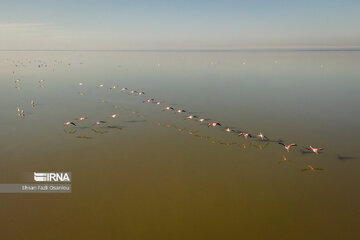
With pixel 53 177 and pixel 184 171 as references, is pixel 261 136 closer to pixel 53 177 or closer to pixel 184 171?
pixel 184 171

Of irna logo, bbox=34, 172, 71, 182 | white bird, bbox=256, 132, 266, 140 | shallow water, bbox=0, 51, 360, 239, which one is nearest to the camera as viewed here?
shallow water, bbox=0, 51, 360, 239

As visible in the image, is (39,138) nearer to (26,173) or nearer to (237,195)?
(26,173)

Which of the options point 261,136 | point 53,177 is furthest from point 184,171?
point 53,177

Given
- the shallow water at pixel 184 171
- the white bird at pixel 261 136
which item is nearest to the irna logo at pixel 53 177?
the shallow water at pixel 184 171

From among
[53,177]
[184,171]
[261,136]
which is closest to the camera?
[53,177]

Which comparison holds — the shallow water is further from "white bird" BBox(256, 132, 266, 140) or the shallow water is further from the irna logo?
the irna logo

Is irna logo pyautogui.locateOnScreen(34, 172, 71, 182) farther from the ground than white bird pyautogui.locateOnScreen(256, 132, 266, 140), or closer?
closer

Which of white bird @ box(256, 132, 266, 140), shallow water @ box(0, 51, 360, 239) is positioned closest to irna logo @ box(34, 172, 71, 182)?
shallow water @ box(0, 51, 360, 239)

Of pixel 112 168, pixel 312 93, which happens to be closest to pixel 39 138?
pixel 112 168
